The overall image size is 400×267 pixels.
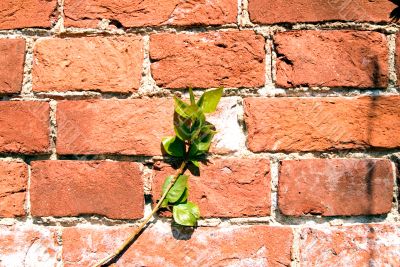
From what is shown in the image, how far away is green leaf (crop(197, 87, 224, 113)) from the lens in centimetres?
61

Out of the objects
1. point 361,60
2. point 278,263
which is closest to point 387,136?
point 361,60

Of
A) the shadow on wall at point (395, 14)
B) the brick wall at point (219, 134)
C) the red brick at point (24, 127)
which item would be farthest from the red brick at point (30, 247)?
the shadow on wall at point (395, 14)

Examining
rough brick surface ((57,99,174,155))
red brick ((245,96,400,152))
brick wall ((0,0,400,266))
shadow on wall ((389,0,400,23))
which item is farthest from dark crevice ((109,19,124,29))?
shadow on wall ((389,0,400,23))

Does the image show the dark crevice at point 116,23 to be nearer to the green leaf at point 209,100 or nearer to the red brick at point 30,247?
the green leaf at point 209,100

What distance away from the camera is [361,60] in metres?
0.63

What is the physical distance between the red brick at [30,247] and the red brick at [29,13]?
0.97 ft

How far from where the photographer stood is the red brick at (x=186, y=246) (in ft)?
2.02

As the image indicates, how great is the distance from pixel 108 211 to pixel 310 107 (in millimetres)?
325

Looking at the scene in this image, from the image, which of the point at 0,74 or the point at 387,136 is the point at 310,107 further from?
the point at 0,74

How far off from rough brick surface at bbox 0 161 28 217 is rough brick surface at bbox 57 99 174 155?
0.07 metres

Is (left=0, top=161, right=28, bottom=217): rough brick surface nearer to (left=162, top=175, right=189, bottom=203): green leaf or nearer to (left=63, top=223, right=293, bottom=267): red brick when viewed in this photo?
(left=63, top=223, right=293, bottom=267): red brick

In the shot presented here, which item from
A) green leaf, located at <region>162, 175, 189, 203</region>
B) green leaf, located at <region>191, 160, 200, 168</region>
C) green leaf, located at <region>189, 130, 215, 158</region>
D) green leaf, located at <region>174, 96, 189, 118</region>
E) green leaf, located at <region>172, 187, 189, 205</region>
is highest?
green leaf, located at <region>174, 96, 189, 118</region>

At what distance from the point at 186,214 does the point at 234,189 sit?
76 millimetres

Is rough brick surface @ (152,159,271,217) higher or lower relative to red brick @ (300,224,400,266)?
higher
